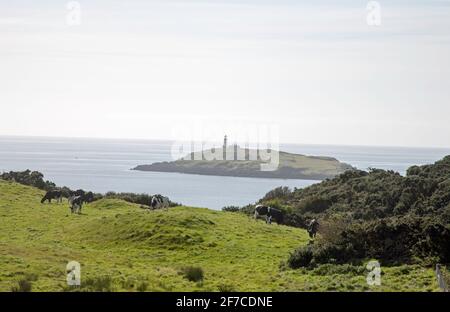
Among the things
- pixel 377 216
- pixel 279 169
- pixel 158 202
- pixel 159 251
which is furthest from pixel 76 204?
pixel 279 169

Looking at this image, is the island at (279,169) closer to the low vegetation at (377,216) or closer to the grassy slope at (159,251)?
the low vegetation at (377,216)

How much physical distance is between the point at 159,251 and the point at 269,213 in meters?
14.3

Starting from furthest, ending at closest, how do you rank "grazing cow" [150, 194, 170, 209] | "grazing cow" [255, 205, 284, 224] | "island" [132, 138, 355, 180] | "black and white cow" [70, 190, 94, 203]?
1. "island" [132, 138, 355, 180]
2. "black and white cow" [70, 190, 94, 203]
3. "grazing cow" [150, 194, 170, 209]
4. "grazing cow" [255, 205, 284, 224]

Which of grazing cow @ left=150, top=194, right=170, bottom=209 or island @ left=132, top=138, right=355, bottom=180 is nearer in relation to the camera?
grazing cow @ left=150, top=194, right=170, bottom=209

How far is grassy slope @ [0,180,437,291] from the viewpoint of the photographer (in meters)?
22.8

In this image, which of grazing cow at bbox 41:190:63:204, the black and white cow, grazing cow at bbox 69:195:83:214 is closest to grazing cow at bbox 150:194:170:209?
grazing cow at bbox 69:195:83:214

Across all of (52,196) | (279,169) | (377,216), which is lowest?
(279,169)

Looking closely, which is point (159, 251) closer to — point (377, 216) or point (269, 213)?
point (269, 213)

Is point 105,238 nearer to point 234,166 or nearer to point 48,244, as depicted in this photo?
point 48,244

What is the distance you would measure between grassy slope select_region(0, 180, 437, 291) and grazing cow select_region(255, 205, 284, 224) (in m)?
2.03

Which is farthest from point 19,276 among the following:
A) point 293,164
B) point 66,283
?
point 293,164

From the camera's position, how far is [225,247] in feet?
104

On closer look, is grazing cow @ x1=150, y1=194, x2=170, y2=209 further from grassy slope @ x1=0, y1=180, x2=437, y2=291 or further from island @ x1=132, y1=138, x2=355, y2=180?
island @ x1=132, y1=138, x2=355, y2=180

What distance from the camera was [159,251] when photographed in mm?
30625
